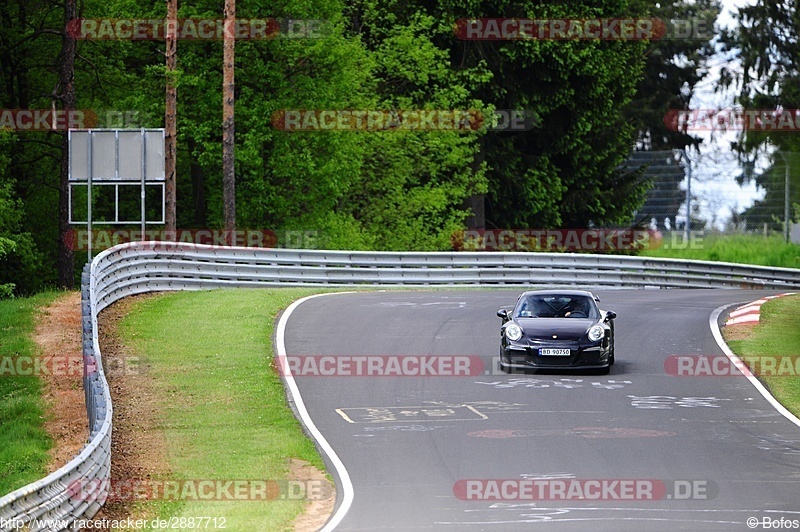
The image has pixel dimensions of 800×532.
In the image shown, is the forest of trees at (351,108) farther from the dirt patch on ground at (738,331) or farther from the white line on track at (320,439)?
the dirt patch on ground at (738,331)

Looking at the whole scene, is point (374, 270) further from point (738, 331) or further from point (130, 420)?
point (130, 420)

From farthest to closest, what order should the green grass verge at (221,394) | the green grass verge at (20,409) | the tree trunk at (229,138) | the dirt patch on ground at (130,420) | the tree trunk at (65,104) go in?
the tree trunk at (65,104) → the tree trunk at (229,138) → the green grass verge at (20,409) → the dirt patch on ground at (130,420) → the green grass verge at (221,394)

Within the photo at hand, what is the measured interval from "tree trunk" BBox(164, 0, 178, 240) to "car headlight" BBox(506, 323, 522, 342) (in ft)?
57.6

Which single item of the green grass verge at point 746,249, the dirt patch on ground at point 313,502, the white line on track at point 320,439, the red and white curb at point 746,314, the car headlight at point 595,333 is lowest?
the dirt patch on ground at point 313,502

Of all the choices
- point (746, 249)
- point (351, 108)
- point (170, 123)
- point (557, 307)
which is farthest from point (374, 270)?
point (746, 249)

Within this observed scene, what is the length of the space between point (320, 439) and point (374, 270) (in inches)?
733

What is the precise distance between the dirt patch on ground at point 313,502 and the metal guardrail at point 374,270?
8921mm

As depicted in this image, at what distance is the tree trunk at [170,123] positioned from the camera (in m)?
38.4

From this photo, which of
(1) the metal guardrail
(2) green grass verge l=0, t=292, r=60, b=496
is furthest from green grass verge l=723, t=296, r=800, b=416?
(2) green grass verge l=0, t=292, r=60, b=496

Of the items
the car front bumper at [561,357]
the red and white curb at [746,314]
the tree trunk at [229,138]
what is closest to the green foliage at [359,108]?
the tree trunk at [229,138]

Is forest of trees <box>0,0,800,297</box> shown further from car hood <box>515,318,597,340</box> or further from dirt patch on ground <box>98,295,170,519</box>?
car hood <box>515,318,597,340</box>

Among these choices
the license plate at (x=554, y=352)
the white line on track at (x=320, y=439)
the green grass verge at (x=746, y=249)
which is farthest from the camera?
the green grass verge at (x=746, y=249)

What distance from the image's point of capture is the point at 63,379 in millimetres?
24094

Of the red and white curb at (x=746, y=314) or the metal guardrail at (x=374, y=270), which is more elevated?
the metal guardrail at (x=374, y=270)
